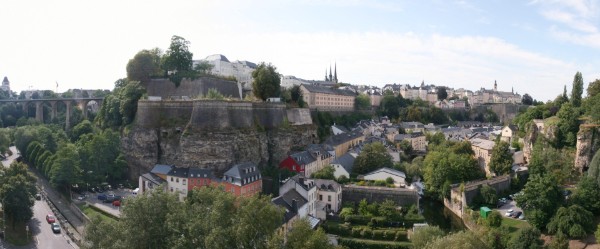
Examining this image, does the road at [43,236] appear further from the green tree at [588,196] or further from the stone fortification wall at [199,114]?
the green tree at [588,196]

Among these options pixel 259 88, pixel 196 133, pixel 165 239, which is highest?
pixel 259 88

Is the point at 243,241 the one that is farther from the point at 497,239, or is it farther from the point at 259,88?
the point at 259,88

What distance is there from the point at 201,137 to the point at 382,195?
1463cm

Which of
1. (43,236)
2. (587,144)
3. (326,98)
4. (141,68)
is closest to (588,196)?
(587,144)

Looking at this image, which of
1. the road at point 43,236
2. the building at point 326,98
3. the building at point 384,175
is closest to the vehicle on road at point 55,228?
the road at point 43,236

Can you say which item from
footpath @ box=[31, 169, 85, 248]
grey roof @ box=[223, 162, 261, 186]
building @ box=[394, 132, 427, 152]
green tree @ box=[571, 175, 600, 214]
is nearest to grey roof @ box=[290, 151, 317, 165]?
grey roof @ box=[223, 162, 261, 186]

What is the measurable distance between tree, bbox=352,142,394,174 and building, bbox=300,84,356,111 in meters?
15.6

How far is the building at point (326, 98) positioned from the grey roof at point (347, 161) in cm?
1370

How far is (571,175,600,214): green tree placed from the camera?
26875mm

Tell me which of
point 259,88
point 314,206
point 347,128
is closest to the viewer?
point 314,206

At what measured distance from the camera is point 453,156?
37.2 metres

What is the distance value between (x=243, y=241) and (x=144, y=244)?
4.38 m

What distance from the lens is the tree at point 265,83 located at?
149ft

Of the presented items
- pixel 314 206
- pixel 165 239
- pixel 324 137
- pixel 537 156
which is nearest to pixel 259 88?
pixel 324 137
